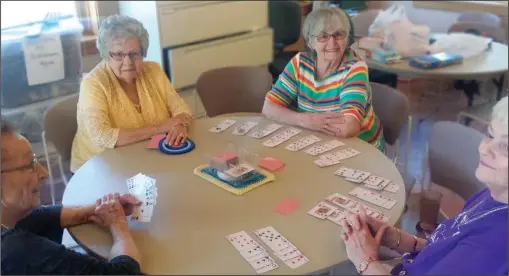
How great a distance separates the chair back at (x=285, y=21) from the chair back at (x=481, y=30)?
4.61 ft

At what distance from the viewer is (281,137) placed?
2.26 metres

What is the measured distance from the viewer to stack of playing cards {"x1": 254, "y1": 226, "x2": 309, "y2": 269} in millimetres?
1428

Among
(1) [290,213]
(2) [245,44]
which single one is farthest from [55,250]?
(2) [245,44]

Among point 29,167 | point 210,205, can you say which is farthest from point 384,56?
point 29,167

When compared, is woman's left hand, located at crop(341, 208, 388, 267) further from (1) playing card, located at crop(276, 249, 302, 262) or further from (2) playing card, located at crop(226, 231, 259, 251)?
(2) playing card, located at crop(226, 231, 259, 251)

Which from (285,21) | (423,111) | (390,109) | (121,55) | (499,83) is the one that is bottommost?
(423,111)

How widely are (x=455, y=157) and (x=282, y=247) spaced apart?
3.61 feet

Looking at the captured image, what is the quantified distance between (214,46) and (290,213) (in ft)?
9.07

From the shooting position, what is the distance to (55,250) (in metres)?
1.36

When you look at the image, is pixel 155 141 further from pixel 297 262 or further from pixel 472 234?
pixel 472 234

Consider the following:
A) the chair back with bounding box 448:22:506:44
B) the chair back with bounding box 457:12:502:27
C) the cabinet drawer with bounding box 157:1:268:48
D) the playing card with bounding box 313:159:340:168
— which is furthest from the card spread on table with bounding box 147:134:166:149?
the chair back with bounding box 457:12:502:27

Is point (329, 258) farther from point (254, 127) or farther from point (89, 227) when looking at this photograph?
point (254, 127)

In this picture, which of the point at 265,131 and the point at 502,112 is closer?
the point at 502,112

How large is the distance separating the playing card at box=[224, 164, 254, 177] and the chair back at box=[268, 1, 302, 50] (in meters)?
2.77
